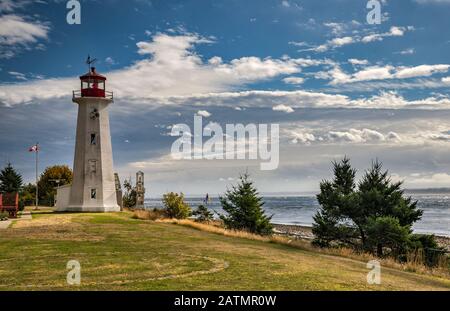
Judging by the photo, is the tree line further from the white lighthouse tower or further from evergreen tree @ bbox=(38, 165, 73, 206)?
evergreen tree @ bbox=(38, 165, 73, 206)

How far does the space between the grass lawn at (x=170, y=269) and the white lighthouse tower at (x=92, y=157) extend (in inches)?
876

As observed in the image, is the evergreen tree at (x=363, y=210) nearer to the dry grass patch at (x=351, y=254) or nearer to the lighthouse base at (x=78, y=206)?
the dry grass patch at (x=351, y=254)

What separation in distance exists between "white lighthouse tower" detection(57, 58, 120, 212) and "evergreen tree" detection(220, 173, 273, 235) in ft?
42.5

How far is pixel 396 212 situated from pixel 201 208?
18882 millimetres

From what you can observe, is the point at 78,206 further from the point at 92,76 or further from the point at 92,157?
the point at 92,76

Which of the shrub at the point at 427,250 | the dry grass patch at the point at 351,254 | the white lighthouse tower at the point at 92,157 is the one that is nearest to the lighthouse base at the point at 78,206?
the white lighthouse tower at the point at 92,157

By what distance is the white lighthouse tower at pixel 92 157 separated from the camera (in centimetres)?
4125

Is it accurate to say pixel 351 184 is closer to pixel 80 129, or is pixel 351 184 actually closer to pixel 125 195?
pixel 80 129

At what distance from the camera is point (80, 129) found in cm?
4266

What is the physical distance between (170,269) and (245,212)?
22.7 metres

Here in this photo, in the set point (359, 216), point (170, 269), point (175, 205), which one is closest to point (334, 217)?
point (359, 216)

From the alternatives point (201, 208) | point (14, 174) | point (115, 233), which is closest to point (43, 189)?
point (14, 174)

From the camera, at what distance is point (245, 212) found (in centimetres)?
3431

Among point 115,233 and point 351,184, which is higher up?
point 351,184
